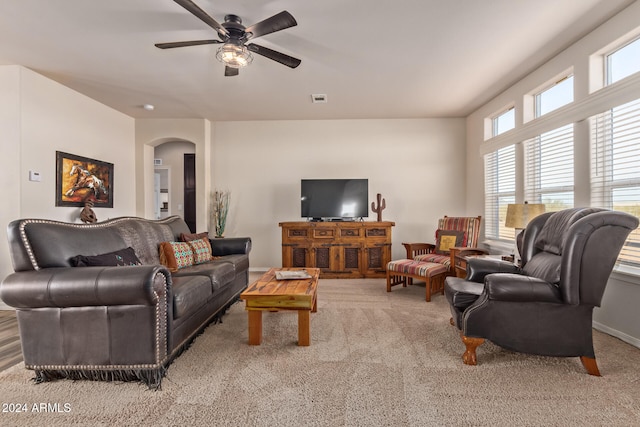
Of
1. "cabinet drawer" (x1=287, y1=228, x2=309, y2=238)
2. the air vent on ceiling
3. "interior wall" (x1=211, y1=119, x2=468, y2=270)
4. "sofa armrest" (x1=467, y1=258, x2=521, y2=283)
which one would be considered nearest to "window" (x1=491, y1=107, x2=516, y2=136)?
"interior wall" (x1=211, y1=119, x2=468, y2=270)

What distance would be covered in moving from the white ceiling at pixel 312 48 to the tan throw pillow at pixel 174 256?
1964 mm

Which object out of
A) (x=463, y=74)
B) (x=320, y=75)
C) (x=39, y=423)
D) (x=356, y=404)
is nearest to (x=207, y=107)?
(x=320, y=75)

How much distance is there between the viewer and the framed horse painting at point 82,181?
12.8 feet

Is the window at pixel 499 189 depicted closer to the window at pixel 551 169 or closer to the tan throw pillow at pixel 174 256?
the window at pixel 551 169

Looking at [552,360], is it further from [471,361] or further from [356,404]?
[356,404]

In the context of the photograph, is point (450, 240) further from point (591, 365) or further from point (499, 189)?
point (591, 365)

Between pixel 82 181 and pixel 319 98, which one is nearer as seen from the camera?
pixel 82 181

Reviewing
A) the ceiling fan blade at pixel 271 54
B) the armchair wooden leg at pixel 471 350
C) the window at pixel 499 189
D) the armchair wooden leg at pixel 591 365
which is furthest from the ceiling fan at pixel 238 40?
the window at pixel 499 189

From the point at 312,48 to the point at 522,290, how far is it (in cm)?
276

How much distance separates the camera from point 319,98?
441 cm

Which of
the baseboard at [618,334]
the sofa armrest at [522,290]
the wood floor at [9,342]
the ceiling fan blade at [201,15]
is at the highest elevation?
the ceiling fan blade at [201,15]

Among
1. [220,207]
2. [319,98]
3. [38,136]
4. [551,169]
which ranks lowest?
[220,207]

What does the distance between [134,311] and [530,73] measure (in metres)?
4.63

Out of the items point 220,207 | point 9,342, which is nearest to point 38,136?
point 9,342
